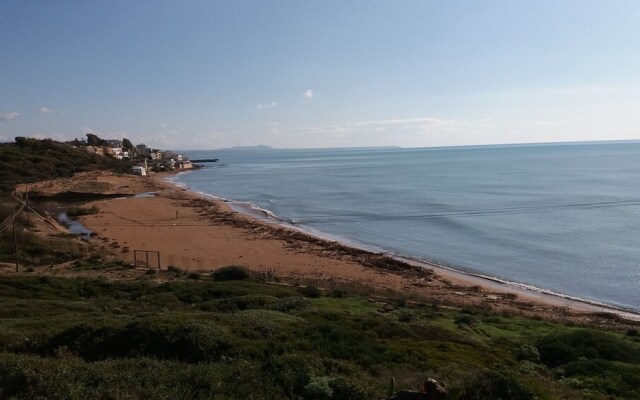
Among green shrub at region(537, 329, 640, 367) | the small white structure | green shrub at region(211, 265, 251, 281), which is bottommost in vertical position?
green shrub at region(211, 265, 251, 281)

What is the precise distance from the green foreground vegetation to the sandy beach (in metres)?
7.17

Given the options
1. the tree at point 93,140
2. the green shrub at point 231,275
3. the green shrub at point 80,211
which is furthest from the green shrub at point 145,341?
the tree at point 93,140

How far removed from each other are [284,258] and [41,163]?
3346 inches

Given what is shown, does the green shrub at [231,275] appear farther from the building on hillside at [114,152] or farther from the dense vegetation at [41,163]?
the building on hillside at [114,152]

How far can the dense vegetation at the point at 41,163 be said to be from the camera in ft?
299

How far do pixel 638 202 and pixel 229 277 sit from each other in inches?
2293

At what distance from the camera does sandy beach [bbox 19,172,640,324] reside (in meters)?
27.2

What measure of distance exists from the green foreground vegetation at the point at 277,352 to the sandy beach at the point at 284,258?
23.5 feet

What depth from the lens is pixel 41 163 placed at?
4080 inches

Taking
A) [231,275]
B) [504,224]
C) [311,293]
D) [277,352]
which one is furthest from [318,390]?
[504,224]

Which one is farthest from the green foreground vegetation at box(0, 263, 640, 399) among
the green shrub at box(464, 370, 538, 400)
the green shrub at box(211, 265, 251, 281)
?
the green shrub at box(211, 265, 251, 281)

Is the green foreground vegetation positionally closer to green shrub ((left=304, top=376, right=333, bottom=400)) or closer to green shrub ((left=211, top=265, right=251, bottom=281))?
green shrub ((left=304, top=376, right=333, bottom=400))

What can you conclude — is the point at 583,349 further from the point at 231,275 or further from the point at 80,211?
the point at 80,211

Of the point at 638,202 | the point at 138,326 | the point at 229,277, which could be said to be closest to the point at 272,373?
the point at 138,326
